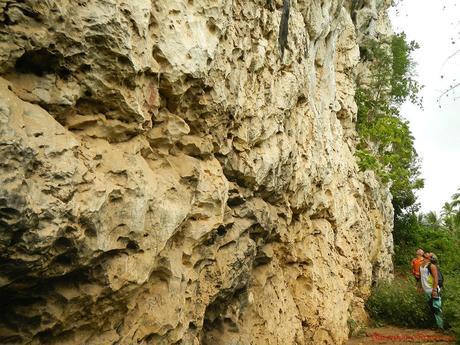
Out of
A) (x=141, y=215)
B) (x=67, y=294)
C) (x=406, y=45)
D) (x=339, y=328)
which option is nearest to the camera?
(x=67, y=294)

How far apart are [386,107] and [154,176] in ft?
58.9

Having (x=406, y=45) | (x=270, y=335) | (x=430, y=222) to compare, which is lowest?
(x=270, y=335)

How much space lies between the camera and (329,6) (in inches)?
498

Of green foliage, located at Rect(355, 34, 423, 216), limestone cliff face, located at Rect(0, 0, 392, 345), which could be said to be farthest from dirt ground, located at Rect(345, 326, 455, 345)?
green foliage, located at Rect(355, 34, 423, 216)

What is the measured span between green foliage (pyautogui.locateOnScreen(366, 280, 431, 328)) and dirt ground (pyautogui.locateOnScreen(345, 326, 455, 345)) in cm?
40

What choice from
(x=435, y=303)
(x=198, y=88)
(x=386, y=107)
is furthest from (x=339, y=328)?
(x=386, y=107)

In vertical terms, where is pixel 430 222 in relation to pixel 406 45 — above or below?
below

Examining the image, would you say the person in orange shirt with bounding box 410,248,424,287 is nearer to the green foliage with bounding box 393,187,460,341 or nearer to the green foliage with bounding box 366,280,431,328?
the green foliage with bounding box 366,280,431,328

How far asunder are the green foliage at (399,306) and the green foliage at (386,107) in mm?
4624

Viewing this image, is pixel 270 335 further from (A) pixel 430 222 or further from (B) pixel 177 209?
(A) pixel 430 222

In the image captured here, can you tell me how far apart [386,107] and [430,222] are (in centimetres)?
1543

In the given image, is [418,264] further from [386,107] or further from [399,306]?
[386,107]

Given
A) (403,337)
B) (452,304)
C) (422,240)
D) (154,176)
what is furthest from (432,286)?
(422,240)

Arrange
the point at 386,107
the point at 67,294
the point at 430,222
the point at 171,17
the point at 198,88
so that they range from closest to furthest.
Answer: the point at 67,294 → the point at 171,17 → the point at 198,88 → the point at 386,107 → the point at 430,222
